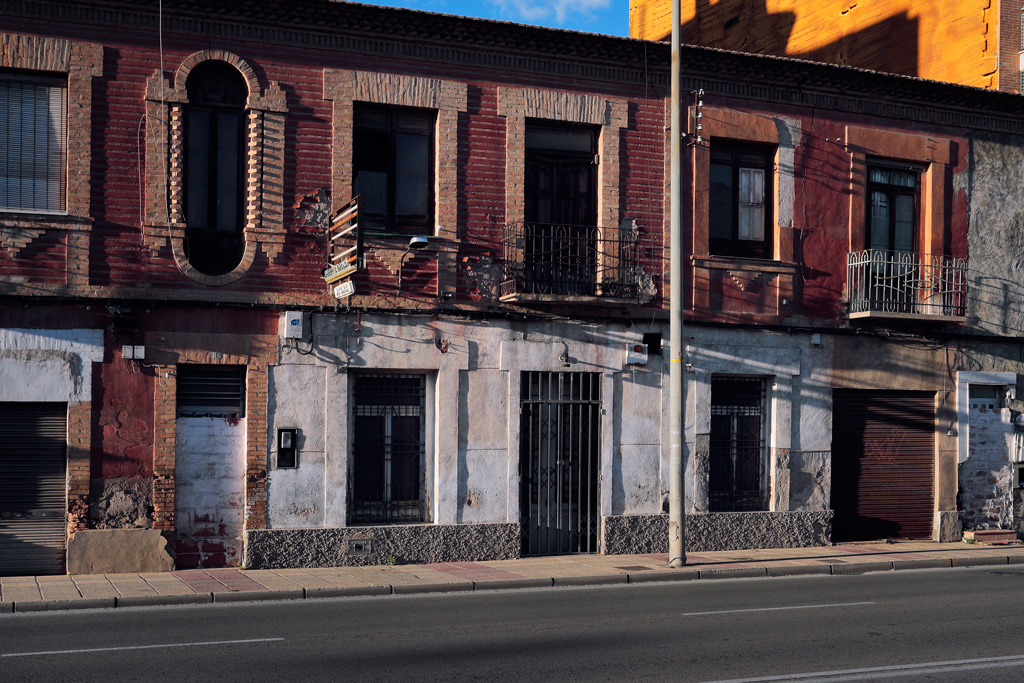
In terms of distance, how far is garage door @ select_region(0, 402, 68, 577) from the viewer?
14.6 metres

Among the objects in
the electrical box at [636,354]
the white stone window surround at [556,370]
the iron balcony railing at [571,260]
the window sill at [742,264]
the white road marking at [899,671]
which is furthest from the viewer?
the window sill at [742,264]

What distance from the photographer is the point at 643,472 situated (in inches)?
696

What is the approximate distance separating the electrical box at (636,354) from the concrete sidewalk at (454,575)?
302 cm

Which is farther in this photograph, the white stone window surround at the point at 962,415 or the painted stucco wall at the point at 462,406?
the white stone window surround at the point at 962,415

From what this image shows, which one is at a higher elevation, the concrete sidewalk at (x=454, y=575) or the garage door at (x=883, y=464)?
the garage door at (x=883, y=464)

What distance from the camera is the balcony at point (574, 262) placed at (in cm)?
1700

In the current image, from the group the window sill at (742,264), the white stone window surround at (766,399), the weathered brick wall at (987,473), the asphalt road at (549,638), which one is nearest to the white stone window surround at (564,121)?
the window sill at (742,264)

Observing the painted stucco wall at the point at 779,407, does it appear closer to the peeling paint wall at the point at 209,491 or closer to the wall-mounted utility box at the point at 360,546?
the wall-mounted utility box at the point at 360,546

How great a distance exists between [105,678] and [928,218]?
53.1 ft

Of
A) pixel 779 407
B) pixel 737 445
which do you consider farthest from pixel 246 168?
pixel 779 407

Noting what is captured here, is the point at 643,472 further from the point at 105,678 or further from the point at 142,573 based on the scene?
the point at 105,678

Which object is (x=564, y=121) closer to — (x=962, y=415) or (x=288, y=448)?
(x=288, y=448)

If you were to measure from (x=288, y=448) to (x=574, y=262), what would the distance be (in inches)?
208

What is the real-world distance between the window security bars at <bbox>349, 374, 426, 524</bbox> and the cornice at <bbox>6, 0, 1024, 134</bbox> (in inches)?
191
